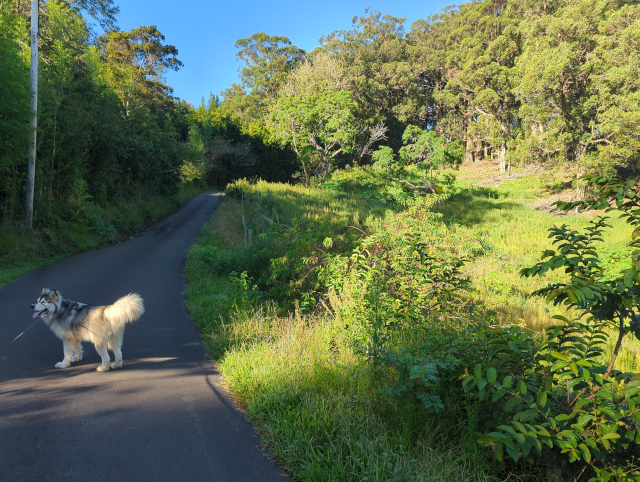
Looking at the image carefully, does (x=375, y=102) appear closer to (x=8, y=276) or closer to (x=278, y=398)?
(x=8, y=276)

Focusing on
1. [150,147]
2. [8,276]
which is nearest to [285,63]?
[150,147]

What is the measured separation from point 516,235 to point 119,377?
20.1m

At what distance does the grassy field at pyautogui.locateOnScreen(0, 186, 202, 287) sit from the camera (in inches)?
480

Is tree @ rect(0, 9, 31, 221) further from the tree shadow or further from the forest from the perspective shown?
the tree shadow

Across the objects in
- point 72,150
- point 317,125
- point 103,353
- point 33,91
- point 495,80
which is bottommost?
point 103,353

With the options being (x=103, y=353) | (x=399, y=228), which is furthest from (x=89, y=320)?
(x=399, y=228)

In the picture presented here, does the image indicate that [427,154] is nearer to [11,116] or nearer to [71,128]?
[71,128]

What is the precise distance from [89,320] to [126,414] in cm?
182

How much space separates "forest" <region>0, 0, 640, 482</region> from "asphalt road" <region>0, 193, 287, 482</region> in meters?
0.42

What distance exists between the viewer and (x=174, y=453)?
3.67m

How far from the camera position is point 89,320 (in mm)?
5543

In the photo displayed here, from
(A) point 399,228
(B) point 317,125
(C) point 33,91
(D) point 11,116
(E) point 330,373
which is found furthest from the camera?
(B) point 317,125

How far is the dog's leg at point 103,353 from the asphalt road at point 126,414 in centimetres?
14

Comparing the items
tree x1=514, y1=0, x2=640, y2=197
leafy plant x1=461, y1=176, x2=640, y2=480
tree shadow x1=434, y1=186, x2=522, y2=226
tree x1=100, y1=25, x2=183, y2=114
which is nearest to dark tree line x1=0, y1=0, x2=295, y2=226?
tree x1=100, y1=25, x2=183, y2=114
